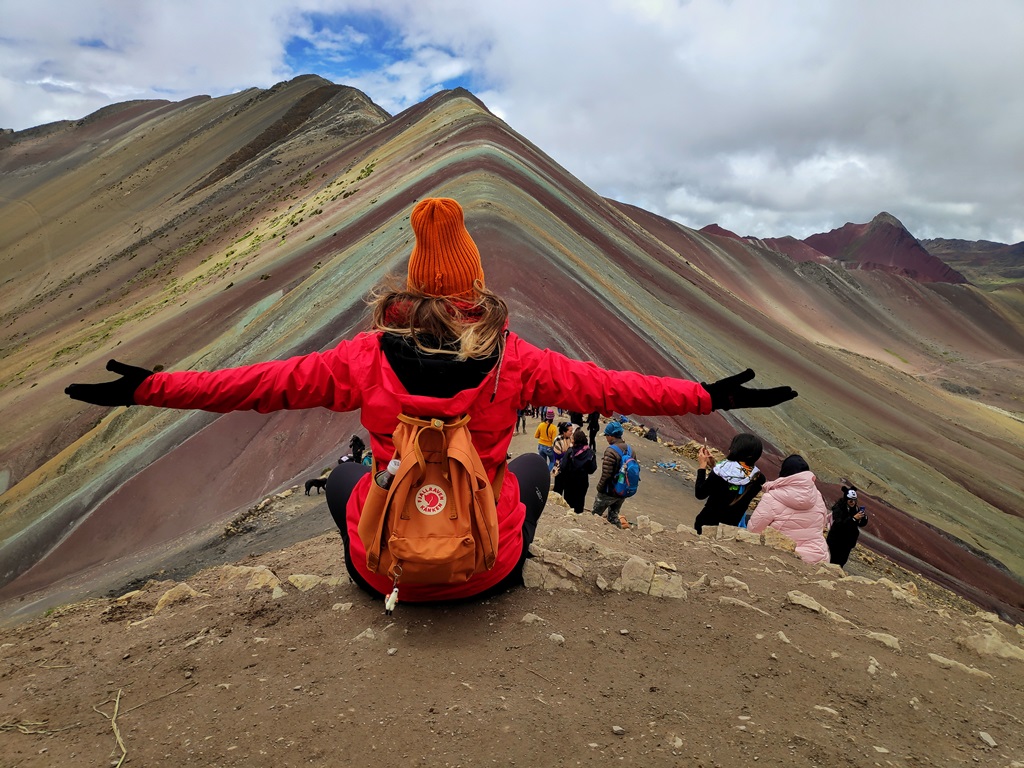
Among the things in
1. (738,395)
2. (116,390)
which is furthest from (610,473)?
(116,390)

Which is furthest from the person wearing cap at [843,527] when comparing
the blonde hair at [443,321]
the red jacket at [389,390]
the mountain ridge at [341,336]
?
the mountain ridge at [341,336]

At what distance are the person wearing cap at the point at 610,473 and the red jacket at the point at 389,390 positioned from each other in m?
3.31

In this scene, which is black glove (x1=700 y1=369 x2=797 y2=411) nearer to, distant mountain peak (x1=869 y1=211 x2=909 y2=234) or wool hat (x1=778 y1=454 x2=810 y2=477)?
wool hat (x1=778 y1=454 x2=810 y2=477)

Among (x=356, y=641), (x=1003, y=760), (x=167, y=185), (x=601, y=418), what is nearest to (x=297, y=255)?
(x=601, y=418)

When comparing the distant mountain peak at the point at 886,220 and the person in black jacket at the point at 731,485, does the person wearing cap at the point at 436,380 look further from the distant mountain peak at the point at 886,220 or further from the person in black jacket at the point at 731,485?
the distant mountain peak at the point at 886,220

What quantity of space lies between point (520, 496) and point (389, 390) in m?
0.94

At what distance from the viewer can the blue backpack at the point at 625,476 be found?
5961 mm

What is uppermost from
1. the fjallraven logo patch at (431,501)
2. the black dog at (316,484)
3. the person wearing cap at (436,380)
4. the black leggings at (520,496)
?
the person wearing cap at (436,380)

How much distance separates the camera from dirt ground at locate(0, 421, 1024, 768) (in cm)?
222

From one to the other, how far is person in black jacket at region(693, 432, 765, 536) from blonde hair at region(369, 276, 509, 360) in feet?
9.50

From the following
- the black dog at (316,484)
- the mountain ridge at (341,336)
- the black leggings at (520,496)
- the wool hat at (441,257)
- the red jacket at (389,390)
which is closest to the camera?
the red jacket at (389,390)

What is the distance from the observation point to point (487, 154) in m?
21.5

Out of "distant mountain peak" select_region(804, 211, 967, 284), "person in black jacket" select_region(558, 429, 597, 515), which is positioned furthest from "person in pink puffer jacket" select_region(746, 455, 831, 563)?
"distant mountain peak" select_region(804, 211, 967, 284)

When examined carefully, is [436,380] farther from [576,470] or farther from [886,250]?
[886,250]
